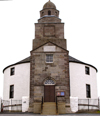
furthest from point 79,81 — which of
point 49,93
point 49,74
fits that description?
point 49,93

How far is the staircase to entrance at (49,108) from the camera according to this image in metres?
25.6

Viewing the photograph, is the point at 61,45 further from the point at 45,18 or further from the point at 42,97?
the point at 42,97

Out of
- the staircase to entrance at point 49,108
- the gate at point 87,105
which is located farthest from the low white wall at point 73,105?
the gate at point 87,105

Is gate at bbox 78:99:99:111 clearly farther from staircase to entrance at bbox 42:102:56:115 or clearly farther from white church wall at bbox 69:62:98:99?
staircase to entrance at bbox 42:102:56:115

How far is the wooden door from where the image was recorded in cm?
2983

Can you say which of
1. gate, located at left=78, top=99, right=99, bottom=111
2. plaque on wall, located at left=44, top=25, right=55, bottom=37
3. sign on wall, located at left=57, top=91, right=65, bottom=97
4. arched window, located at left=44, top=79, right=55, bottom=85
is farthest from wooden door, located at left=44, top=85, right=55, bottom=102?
plaque on wall, located at left=44, top=25, right=55, bottom=37

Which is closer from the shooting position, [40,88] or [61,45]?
[40,88]

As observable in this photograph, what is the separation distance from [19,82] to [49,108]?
10067 mm

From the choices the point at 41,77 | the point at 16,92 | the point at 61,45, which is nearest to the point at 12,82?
the point at 16,92

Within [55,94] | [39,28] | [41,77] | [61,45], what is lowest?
[55,94]

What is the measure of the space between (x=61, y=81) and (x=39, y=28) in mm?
8674

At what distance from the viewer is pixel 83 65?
36.5 m

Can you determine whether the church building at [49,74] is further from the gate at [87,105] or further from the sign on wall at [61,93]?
the gate at [87,105]

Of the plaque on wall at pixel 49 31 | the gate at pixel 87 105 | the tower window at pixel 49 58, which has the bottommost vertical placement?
the gate at pixel 87 105
